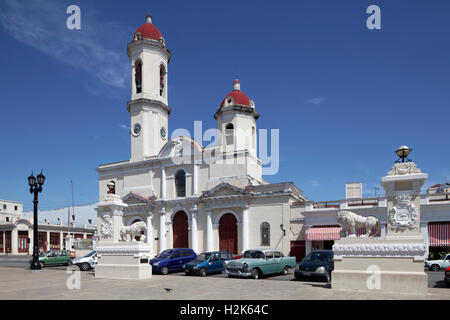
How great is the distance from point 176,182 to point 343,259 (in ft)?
75.4

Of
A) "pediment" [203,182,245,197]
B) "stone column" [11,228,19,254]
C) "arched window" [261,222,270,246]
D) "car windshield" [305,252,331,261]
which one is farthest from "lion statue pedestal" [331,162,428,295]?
"stone column" [11,228,19,254]

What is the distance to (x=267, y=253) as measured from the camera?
59.9 ft

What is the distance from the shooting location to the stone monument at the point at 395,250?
1054 cm

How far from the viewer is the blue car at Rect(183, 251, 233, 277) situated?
18.8 m

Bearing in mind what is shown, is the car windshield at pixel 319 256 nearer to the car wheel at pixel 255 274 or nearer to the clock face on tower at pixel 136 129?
the car wheel at pixel 255 274

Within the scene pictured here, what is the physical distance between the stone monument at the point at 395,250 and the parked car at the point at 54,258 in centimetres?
2298

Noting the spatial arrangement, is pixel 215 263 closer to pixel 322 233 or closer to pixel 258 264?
pixel 258 264

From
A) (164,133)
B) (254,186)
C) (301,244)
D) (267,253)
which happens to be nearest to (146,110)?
(164,133)

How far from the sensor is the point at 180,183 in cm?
3303

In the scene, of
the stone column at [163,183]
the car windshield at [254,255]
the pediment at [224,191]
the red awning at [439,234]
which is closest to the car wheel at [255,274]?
the car windshield at [254,255]

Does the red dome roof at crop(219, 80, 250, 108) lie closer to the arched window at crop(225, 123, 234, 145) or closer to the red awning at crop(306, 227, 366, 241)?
the arched window at crop(225, 123, 234, 145)

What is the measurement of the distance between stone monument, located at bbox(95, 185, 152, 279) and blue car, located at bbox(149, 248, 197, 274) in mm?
2787

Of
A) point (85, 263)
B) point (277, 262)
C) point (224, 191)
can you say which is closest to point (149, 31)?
point (224, 191)
